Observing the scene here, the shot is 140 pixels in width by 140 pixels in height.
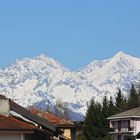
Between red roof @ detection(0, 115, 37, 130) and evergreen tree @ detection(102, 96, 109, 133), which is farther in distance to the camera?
evergreen tree @ detection(102, 96, 109, 133)

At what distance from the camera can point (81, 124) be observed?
440 ft

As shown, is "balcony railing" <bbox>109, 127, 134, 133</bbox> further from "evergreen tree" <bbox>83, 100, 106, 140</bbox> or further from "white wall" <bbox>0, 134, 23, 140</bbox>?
"white wall" <bbox>0, 134, 23, 140</bbox>

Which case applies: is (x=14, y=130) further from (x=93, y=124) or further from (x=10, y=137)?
(x=93, y=124)

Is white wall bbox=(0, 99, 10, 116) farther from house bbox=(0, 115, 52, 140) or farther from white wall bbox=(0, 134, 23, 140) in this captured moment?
white wall bbox=(0, 134, 23, 140)

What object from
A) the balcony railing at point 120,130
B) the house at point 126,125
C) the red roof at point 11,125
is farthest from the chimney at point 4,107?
the balcony railing at point 120,130

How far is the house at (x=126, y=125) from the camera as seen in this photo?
11519cm

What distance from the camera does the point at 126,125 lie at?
4653 inches

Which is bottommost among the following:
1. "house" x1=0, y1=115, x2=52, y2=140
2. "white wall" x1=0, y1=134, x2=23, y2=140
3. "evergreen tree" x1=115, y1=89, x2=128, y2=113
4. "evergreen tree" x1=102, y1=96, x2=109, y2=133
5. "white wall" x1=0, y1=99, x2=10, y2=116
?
"white wall" x1=0, y1=134, x2=23, y2=140

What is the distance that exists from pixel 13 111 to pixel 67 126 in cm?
4420

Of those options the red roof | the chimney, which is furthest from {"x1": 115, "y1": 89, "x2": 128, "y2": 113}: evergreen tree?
the red roof

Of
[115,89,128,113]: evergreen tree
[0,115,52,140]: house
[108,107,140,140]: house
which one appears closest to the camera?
[0,115,52,140]: house

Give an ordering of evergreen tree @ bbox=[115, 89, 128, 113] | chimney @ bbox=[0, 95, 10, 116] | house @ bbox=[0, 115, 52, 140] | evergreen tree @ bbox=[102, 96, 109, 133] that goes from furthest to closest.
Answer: evergreen tree @ bbox=[115, 89, 128, 113] → evergreen tree @ bbox=[102, 96, 109, 133] → chimney @ bbox=[0, 95, 10, 116] → house @ bbox=[0, 115, 52, 140]

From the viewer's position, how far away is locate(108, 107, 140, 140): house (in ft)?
378

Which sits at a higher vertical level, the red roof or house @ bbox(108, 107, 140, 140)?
house @ bbox(108, 107, 140, 140)
